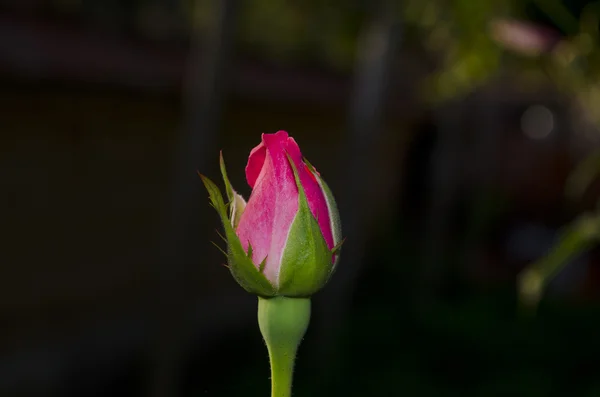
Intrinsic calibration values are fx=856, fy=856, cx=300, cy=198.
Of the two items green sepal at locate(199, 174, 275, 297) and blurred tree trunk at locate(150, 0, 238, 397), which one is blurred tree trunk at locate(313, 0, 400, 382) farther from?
green sepal at locate(199, 174, 275, 297)

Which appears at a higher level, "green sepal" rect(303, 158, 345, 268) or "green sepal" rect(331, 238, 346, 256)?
"green sepal" rect(303, 158, 345, 268)

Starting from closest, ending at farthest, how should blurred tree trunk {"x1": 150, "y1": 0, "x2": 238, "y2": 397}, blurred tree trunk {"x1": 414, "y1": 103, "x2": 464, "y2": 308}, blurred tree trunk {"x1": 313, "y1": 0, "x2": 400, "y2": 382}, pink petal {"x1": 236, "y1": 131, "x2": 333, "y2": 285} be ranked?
1. pink petal {"x1": 236, "y1": 131, "x2": 333, "y2": 285}
2. blurred tree trunk {"x1": 150, "y1": 0, "x2": 238, "y2": 397}
3. blurred tree trunk {"x1": 313, "y1": 0, "x2": 400, "y2": 382}
4. blurred tree trunk {"x1": 414, "y1": 103, "x2": 464, "y2": 308}

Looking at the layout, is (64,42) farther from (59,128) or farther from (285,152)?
(285,152)

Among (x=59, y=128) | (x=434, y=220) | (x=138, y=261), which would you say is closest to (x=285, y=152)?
(x=59, y=128)

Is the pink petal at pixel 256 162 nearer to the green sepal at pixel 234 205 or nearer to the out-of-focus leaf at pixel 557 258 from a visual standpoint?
the green sepal at pixel 234 205

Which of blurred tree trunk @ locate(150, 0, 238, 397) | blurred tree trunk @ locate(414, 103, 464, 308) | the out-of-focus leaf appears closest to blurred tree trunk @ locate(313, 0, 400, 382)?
blurred tree trunk @ locate(150, 0, 238, 397)

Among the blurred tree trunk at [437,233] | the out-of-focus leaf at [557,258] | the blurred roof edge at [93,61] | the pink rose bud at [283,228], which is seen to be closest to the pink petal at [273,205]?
the pink rose bud at [283,228]

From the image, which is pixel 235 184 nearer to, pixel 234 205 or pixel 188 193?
pixel 188 193
